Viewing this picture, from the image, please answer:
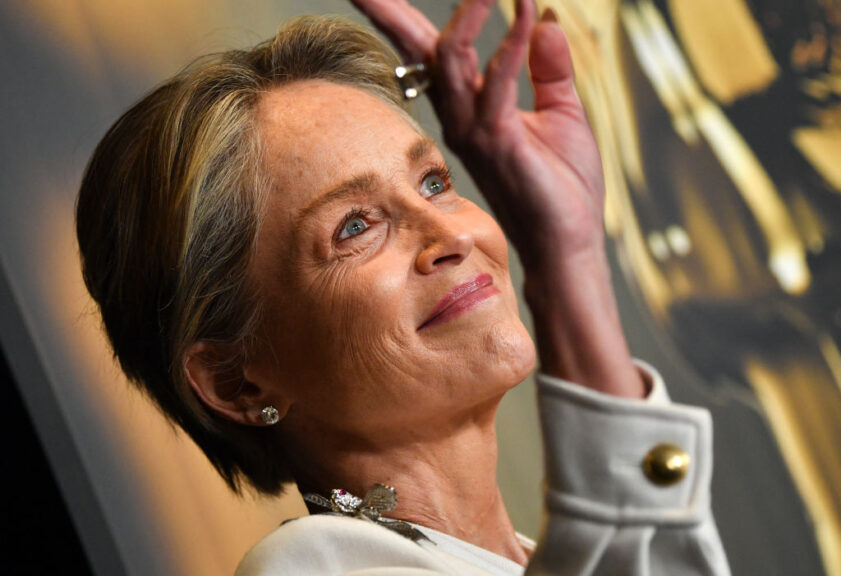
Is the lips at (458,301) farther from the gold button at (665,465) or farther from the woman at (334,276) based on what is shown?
the gold button at (665,465)

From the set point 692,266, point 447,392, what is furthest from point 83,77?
point 692,266

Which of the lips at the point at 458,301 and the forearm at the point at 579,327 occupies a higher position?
the forearm at the point at 579,327

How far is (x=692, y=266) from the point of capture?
1.44 metres

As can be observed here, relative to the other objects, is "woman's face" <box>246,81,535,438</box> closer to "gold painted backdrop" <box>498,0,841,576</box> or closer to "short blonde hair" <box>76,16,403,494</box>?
"short blonde hair" <box>76,16,403,494</box>

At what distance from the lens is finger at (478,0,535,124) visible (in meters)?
0.54

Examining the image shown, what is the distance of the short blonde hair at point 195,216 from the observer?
0.78 m

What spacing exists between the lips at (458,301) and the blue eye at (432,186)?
0.35 ft

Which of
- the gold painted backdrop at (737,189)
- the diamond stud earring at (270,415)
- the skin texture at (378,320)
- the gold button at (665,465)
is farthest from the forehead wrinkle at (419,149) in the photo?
the gold painted backdrop at (737,189)

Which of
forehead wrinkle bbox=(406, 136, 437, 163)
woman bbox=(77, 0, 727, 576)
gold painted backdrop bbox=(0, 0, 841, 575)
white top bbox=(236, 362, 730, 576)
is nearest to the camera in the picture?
white top bbox=(236, 362, 730, 576)

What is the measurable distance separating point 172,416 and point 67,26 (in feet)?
1.21

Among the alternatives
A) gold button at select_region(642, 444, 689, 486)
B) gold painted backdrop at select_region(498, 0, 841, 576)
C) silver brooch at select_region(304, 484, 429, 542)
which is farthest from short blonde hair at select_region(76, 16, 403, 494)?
gold painted backdrop at select_region(498, 0, 841, 576)

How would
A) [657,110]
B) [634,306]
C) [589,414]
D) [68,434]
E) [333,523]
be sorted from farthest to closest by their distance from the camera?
[657,110] → [634,306] → [68,434] → [333,523] → [589,414]

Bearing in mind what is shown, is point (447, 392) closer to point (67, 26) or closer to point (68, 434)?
point (68, 434)

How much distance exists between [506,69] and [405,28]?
7cm
